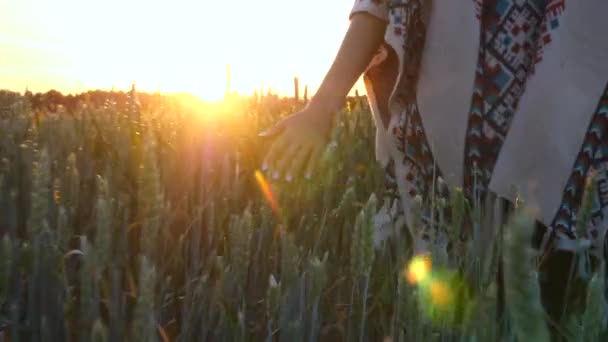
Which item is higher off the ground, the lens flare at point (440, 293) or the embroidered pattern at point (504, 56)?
the embroidered pattern at point (504, 56)

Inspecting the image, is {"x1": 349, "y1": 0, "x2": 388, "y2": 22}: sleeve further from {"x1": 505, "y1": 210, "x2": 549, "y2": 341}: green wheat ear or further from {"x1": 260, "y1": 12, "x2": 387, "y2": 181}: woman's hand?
{"x1": 505, "y1": 210, "x2": 549, "y2": 341}: green wheat ear

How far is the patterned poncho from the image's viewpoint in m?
1.42

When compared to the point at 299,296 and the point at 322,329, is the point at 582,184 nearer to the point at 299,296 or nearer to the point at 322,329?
the point at 322,329

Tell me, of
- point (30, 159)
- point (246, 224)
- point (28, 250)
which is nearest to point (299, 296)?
point (246, 224)

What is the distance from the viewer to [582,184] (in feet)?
4.71

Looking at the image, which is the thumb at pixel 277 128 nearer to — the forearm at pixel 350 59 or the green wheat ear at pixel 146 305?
the forearm at pixel 350 59

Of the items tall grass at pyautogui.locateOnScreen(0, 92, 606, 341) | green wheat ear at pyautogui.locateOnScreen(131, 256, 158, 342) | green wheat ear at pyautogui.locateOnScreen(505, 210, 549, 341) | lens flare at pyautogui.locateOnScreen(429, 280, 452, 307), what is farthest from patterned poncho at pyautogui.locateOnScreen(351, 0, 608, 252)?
green wheat ear at pyautogui.locateOnScreen(505, 210, 549, 341)

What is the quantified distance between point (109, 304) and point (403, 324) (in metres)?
0.38

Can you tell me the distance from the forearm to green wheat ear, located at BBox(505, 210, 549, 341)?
1271mm

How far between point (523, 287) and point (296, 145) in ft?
3.86

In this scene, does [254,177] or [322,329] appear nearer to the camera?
[322,329]

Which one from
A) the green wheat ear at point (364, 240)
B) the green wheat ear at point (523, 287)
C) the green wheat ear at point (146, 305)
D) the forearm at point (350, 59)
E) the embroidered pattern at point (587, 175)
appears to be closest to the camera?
the green wheat ear at point (523, 287)

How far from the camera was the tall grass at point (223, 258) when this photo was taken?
0.76 meters

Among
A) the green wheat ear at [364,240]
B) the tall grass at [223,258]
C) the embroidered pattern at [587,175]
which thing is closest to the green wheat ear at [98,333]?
the tall grass at [223,258]
